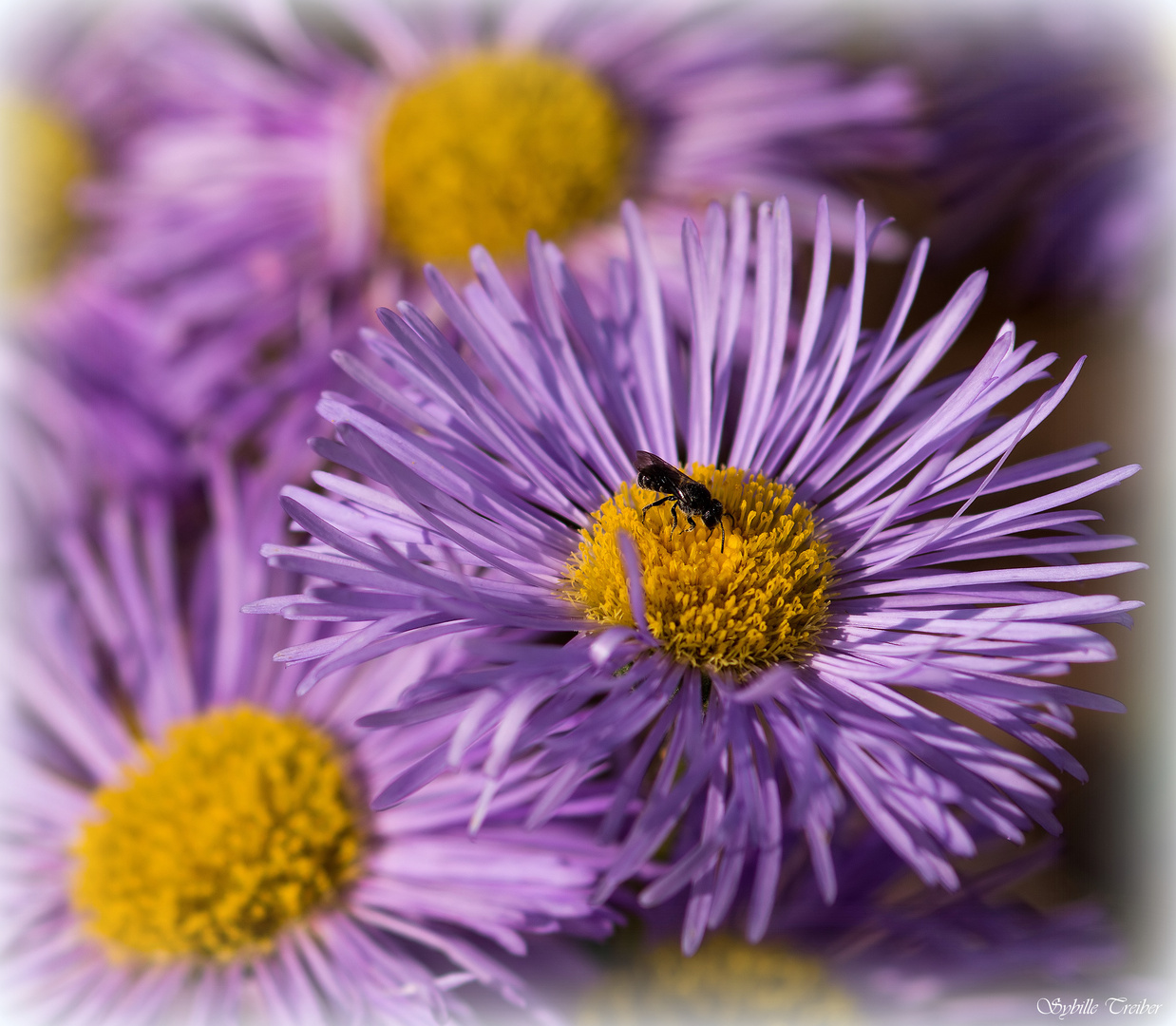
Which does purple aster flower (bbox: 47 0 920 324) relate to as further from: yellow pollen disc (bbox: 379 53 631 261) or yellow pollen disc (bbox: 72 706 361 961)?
yellow pollen disc (bbox: 72 706 361 961)

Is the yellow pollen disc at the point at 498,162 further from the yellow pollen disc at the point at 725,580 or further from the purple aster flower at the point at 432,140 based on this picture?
the yellow pollen disc at the point at 725,580

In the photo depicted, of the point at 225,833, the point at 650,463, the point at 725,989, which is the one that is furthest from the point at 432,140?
the point at 725,989

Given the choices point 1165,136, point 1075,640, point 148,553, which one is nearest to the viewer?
point 1075,640

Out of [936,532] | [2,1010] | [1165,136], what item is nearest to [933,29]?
[1165,136]

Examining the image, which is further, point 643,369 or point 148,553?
point 148,553

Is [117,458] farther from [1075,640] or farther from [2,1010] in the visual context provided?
[1075,640]

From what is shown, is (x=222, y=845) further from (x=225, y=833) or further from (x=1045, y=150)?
(x=1045, y=150)
